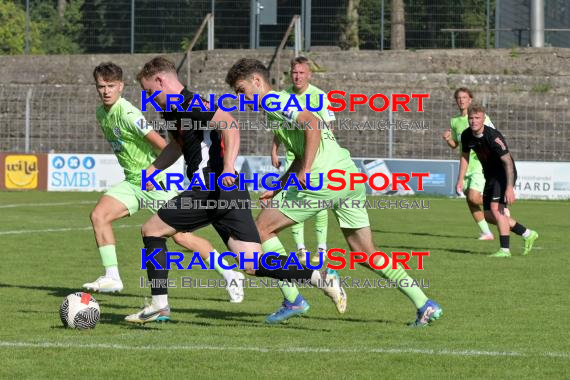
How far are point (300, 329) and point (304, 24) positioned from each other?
84.9ft

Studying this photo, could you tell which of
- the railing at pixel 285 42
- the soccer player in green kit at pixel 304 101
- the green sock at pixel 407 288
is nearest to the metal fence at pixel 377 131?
the railing at pixel 285 42

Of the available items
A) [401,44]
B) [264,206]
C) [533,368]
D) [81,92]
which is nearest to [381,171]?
[401,44]

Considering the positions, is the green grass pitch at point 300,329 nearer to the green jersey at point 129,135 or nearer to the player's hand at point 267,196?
the player's hand at point 267,196

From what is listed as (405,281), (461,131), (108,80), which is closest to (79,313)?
(405,281)

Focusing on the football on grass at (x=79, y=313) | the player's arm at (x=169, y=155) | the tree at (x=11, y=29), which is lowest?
the football on grass at (x=79, y=313)

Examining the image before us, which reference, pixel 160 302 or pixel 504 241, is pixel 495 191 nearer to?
pixel 504 241

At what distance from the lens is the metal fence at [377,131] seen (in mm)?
29297

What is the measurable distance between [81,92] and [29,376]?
26.8 m

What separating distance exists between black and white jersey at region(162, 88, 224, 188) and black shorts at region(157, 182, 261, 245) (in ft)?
0.40

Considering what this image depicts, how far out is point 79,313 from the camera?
8188mm

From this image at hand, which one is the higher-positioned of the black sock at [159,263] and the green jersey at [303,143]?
the green jersey at [303,143]

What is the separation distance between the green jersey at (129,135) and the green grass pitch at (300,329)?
1172 millimetres

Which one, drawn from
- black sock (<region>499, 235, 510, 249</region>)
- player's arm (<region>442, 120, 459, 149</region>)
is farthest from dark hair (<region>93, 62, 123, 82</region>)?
player's arm (<region>442, 120, 459, 149</region>)

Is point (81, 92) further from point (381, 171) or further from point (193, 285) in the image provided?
point (193, 285)
